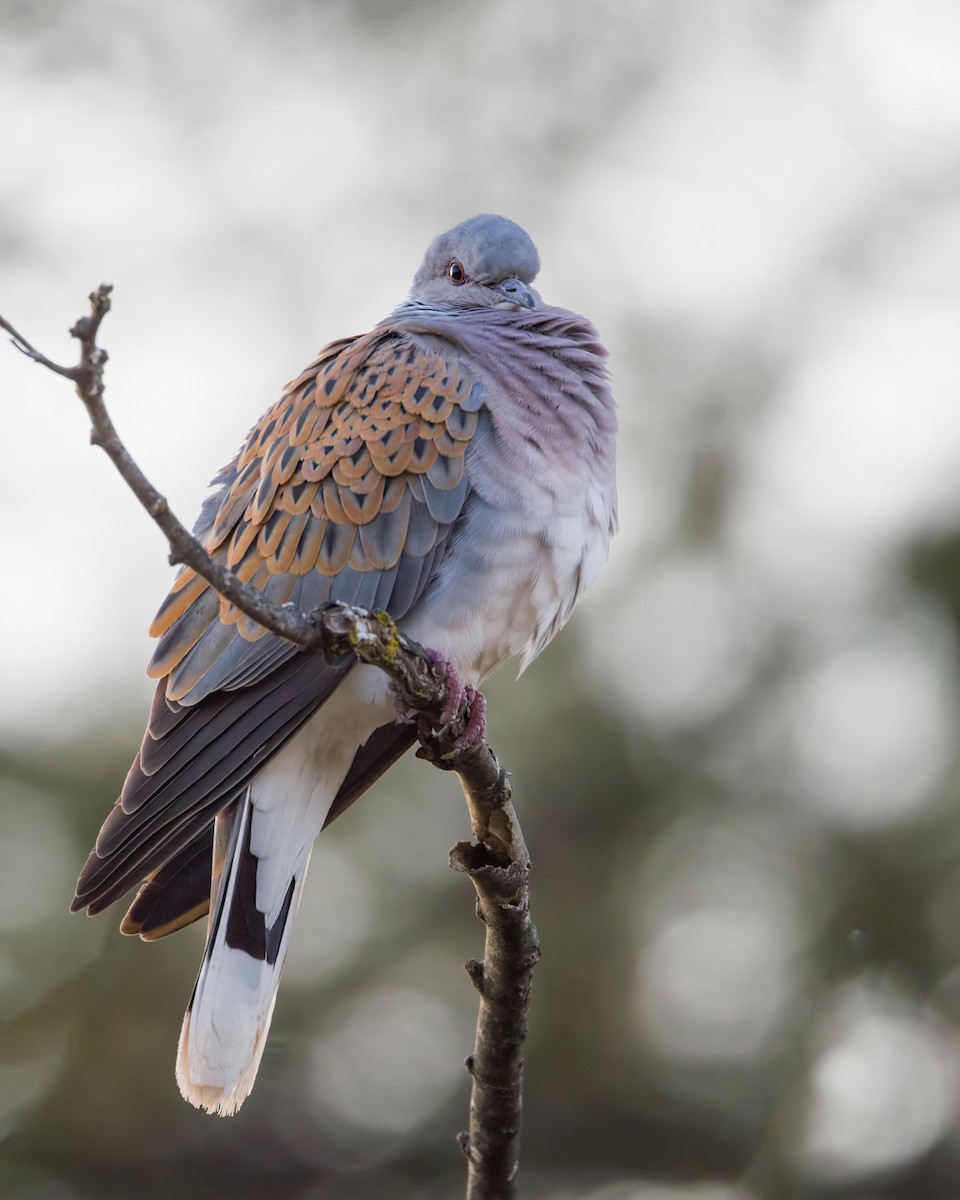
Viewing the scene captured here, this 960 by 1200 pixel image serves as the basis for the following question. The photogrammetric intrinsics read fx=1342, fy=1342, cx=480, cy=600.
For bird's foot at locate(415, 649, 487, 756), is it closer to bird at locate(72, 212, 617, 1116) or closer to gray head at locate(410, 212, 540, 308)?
bird at locate(72, 212, 617, 1116)

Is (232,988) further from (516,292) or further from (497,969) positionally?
(516,292)

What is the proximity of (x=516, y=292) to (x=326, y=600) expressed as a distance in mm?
1131

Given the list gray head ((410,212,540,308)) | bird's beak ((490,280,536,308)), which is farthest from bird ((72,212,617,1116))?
gray head ((410,212,540,308))

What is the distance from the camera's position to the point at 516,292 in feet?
11.9

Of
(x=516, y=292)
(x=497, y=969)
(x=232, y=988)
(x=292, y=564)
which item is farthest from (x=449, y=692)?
(x=516, y=292)

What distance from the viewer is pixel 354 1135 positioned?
158 inches

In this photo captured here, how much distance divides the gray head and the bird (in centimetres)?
40

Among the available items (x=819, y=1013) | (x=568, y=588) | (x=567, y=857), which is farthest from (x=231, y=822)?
(x=819, y=1013)

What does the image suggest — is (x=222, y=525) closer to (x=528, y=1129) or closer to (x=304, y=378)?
(x=304, y=378)

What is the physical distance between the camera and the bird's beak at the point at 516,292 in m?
3.58

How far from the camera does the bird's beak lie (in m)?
Result: 3.58

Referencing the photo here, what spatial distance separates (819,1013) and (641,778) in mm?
Result: 937

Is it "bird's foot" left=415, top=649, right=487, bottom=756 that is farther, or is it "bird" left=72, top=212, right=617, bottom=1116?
"bird" left=72, top=212, right=617, bottom=1116

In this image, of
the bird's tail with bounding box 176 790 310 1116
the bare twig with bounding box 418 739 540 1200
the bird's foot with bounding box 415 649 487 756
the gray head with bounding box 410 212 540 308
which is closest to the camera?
the bird's foot with bounding box 415 649 487 756
